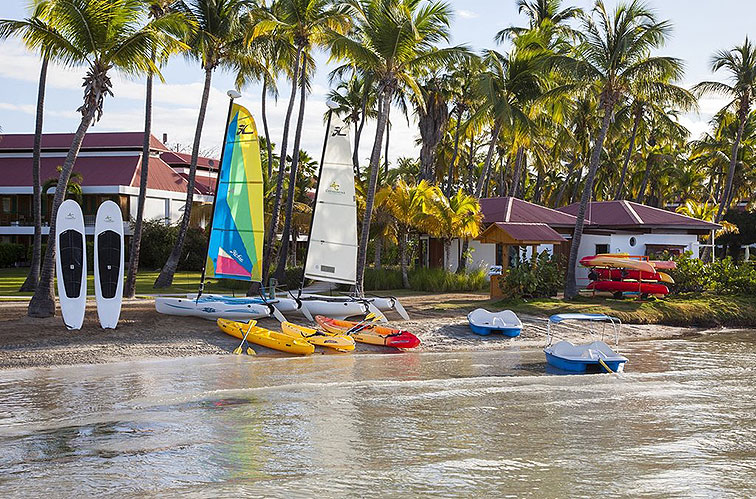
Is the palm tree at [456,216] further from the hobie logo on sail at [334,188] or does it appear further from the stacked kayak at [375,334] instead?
the stacked kayak at [375,334]

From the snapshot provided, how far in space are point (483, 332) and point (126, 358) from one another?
9.96m

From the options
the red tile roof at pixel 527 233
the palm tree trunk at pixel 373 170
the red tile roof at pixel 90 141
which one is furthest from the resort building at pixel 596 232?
the red tile roof at pixel 90 141

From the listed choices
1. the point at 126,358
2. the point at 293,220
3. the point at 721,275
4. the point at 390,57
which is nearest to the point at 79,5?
the point at 126,358

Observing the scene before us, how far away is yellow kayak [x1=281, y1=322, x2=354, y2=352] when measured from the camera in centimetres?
2053

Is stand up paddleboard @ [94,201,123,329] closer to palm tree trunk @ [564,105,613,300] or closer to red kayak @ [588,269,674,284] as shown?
palm tree trunk @ [564,105,613,300]

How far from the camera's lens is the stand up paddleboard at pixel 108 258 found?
20.1m

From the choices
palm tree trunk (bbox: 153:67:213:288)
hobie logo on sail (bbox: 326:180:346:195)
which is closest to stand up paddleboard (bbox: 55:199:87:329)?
hobie logo on sail (bbox: 326:180:346:195)

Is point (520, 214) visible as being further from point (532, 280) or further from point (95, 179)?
point (95, 179)

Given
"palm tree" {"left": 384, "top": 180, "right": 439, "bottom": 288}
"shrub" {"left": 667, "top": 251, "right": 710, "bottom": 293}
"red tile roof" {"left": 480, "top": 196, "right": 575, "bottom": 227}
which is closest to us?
"shrub" {"left": 667, "top": 251, "right": 710, "bottom": 293}

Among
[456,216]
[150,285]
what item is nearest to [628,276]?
[456,216]

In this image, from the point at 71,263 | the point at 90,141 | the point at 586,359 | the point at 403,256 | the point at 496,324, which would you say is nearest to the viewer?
the point at 586,359

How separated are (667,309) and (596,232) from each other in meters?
8.34

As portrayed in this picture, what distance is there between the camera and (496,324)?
23328 mm

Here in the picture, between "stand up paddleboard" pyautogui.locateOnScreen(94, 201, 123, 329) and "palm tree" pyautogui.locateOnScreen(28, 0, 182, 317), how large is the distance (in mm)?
1230
